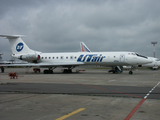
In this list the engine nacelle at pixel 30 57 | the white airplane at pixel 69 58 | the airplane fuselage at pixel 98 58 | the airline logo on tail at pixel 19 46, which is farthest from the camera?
the airline logo on tail at pixel 19 46

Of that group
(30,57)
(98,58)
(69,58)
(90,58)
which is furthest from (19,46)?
(98,58)

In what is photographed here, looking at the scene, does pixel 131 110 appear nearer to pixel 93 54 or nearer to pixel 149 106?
pixel 149 106

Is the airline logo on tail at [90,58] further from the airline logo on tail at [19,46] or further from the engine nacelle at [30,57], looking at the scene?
the airline logo on tail at [19,46]

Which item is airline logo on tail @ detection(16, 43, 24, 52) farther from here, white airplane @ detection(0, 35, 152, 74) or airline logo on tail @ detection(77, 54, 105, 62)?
airline logo on tail @ detection(77, 54, 105, 62)

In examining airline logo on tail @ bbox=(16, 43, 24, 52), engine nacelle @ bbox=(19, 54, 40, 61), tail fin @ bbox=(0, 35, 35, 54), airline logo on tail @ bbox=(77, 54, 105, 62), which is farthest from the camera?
airline logo on tail @ bbox=(16, 43, 24, 52)

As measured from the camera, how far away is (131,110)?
617cm

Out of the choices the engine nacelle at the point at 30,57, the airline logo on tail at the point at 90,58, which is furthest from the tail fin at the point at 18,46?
the airline logo on tail at the point at 90,58

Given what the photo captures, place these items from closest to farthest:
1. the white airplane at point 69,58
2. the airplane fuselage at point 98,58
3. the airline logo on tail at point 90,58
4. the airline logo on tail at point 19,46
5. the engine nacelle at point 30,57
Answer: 1. the airplane fuselage at point 98,58
2. the white airplane at point 69,58
3. the airline logo on tail at point 90,58
4. the engine nacelle at point 30,57
5. the airline logo on tail at point 19,46

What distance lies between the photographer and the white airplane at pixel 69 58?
89.0 ft

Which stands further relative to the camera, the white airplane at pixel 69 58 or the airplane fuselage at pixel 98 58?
the white airplane at pixel 69 58

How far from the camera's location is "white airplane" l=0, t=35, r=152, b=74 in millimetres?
27112

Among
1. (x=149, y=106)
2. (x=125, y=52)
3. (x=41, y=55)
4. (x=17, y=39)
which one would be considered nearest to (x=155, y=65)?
(x=125, y=52)

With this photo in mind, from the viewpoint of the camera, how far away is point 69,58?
2994cm

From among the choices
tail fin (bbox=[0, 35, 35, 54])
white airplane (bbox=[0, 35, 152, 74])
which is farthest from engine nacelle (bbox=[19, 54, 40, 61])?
tail fin (bbox=[0, 35, 35, 54])
